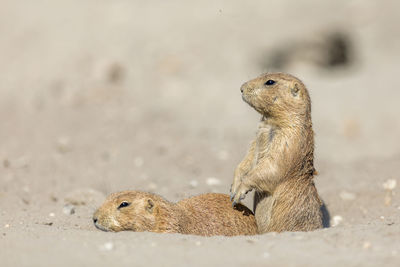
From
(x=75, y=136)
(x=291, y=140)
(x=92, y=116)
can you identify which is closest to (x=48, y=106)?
(x=92, y=116)

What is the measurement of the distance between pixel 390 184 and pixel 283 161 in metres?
2.70

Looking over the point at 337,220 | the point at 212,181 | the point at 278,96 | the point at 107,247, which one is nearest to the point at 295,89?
the point at 278,96

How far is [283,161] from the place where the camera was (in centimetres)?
577

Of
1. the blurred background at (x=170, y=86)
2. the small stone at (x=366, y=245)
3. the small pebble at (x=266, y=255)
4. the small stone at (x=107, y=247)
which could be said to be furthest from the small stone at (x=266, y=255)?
the blurred background at (x=170, y=86)

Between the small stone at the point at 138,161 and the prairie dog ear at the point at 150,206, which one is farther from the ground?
the prairie dog ear at the point at 150,206

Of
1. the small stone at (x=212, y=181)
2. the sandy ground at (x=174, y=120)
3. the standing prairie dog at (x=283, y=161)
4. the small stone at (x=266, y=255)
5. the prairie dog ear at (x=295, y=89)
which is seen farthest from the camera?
the small stone at (x=212, y=181)

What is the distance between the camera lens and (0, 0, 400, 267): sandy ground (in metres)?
4.93

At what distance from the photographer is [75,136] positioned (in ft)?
35.4

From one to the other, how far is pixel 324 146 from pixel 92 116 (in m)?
4.15

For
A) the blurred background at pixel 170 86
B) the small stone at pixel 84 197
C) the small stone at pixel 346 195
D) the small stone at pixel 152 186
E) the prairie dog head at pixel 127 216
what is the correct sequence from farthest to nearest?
the blurred background at pixel 170 86, the small stone at pixel 152 186, the small stone at pixel 346 195, the small stone at pixel 84 197, the prairie dog head at pixel 127 216

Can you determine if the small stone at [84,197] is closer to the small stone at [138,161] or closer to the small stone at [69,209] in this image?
the small stone at [69,209]

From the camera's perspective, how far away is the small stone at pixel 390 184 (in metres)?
7.86

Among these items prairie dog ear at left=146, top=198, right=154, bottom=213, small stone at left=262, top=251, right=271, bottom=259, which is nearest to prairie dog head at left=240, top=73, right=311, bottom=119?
prairie dog ear at left=146, top=198, right=154, bottom=213

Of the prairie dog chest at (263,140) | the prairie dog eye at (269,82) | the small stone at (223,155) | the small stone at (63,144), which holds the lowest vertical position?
the small stone at (223,155)
